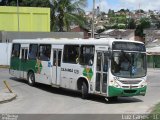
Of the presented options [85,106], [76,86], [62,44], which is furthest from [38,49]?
[85,106]

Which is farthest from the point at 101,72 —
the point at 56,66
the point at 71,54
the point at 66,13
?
the point at 66,13

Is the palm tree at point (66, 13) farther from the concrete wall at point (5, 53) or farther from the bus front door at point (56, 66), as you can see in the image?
the bus front door at point (56, 66)

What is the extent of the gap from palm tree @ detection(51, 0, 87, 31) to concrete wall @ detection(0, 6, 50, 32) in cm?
685

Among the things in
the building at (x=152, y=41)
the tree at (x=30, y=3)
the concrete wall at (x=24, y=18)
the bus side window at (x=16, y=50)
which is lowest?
the bus side window at (x=16, y=50)

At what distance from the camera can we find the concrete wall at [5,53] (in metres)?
48.4

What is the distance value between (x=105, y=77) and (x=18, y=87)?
7.67 m

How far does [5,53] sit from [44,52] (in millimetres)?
24982

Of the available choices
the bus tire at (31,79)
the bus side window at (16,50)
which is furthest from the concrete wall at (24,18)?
the bus tire at (31,79)

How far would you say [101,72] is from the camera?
62.1 ft

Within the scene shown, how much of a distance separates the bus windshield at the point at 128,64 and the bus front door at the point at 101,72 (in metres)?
0.40

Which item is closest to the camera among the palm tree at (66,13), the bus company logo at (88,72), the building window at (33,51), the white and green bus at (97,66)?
the white and green bus at (97,66)

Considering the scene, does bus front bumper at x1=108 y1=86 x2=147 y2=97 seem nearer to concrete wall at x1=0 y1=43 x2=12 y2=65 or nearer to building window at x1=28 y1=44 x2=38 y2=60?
building window at x1=28 y1=44 x2=38 y2=60

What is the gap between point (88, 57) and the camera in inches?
789

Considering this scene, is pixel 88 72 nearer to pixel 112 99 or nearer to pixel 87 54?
pixel 87 54
